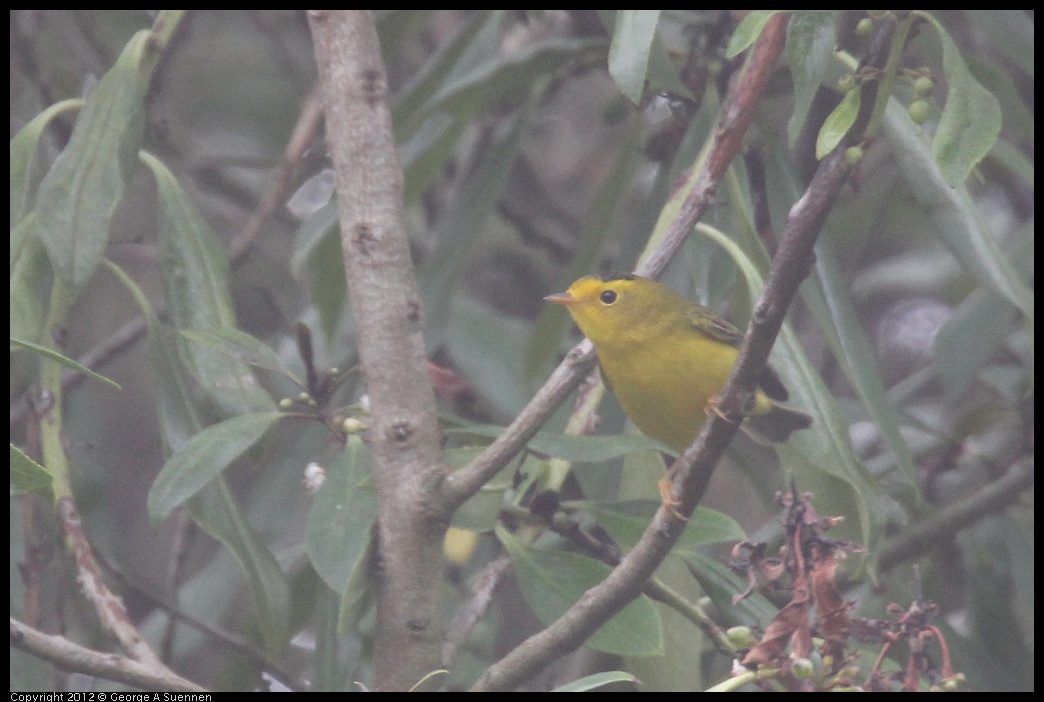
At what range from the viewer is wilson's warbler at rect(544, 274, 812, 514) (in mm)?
2971

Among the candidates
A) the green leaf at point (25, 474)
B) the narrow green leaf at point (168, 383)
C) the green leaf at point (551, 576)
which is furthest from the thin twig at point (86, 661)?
the narrow green leaf at point (168, 383)

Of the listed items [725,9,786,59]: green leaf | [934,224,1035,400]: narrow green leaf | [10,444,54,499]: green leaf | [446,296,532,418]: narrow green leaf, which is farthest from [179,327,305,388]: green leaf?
[934,224,1035,400]: narrow green leaf

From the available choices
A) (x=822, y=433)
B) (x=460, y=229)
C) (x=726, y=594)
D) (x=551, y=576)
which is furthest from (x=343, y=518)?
(x=460, y=229)

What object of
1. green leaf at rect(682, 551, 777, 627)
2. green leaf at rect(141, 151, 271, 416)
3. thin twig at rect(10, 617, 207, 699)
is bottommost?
thin twig at rect(10, 617, 207, 699)

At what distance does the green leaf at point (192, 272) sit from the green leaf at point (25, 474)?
703 millimetres

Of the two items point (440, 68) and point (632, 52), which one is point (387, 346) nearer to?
point (632, 52)

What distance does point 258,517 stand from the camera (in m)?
3.62

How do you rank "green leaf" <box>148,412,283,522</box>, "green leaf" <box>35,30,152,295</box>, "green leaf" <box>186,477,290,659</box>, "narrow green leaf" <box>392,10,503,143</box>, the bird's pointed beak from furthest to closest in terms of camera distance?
1. "narrow green leaf" <box>392,10,503,143</box>
2. the bird's pointed beak
3. "green leaf" <box>186,477,290,659</box>
4. "green leaf" <box>35,30,152,295</box>
5. "green leaf" <box>148,412,283,522</box>

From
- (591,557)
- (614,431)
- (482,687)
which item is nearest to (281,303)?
(614,431)

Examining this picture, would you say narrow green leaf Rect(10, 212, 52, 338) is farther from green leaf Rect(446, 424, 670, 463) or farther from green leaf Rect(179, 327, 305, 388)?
green leaf Rect(446, 424, 670, 463)

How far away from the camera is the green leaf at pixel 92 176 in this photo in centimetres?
230

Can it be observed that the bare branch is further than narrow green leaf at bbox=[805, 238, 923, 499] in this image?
No

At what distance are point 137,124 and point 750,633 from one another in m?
1.70

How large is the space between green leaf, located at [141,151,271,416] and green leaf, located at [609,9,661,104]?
1099mm
